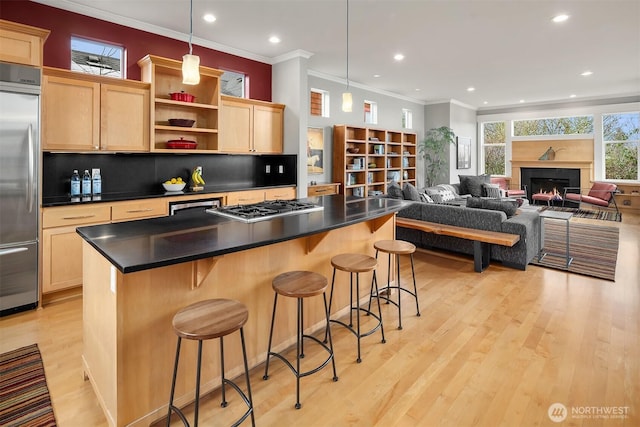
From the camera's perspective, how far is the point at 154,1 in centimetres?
378

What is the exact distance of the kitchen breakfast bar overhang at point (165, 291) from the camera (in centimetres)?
172

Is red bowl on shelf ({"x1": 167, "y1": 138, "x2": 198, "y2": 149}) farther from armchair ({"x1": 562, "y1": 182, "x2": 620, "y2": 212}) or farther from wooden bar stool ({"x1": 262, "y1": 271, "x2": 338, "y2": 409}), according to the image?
armchair ({"x1": 562, "y1": 182, "x2": 620, "y2": 212})

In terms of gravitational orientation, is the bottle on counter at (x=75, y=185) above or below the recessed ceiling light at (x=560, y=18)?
below

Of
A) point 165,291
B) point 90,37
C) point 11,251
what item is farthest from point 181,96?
point 165,291

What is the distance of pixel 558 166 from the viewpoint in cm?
980

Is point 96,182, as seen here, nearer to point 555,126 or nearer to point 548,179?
point 548,179

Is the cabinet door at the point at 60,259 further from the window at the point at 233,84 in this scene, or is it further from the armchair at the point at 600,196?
the armchair at the point at 600,196

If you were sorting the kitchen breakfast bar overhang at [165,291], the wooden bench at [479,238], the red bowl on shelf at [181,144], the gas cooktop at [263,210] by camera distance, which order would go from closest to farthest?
the kitchen breakfast bar overhang at [165,291] < the gas cooktop at [263,210] < the wooden bench at [479,238] < the red bowl on shelf at [181,144]

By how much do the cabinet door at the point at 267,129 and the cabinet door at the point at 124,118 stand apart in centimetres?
159

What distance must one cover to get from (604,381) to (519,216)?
2768mm

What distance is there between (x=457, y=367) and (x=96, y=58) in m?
4.83

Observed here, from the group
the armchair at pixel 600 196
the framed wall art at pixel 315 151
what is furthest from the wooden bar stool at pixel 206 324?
the armchair at pixel 600 196

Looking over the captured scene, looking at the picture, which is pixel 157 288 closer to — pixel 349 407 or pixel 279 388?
pixel 279 388

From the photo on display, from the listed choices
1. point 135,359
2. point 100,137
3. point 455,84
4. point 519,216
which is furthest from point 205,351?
point 455,84
